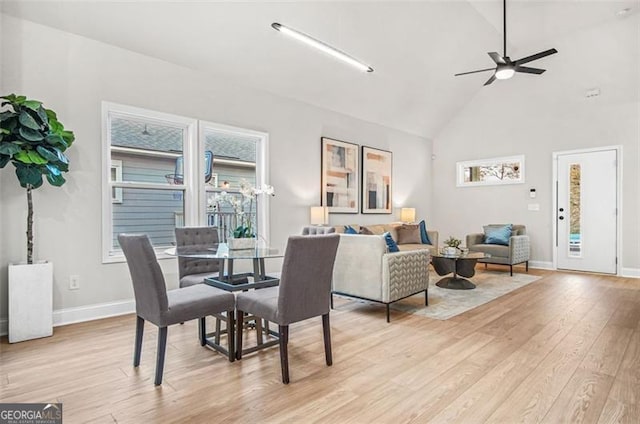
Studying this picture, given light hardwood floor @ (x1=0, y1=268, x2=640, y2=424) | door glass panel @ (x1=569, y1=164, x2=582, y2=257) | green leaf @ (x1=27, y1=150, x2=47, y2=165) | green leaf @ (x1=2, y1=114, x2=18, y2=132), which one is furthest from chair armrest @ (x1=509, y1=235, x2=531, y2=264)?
green leaf @ (x1=2, y1=114, x2=18, y2=132)

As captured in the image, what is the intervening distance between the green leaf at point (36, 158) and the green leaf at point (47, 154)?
3cm

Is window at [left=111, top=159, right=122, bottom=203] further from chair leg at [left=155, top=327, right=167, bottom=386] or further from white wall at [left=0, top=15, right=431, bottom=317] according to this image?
chair leg at [left=155, top=327, right=167, bottom=386]

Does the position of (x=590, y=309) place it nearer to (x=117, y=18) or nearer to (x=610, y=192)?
(x=610, y=192)

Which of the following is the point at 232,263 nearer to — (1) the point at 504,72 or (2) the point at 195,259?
(2) the point at 195,259

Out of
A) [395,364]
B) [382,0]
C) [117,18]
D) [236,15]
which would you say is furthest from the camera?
[382,0]

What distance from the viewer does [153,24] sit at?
3.62 metres

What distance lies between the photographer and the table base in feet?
16.3

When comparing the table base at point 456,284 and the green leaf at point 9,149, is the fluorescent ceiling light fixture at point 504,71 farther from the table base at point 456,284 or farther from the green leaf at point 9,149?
the green leaf at point 9,149

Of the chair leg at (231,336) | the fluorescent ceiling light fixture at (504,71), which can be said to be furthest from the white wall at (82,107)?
the fluorescent ceiling light fixture at (504,71)

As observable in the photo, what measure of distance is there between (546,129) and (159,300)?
7.26m

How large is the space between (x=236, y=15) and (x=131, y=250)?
284cm

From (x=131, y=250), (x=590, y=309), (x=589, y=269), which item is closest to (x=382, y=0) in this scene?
(x=131, y=250)

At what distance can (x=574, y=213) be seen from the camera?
633 cm

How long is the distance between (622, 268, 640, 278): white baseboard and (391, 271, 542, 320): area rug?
1442 millimetres
